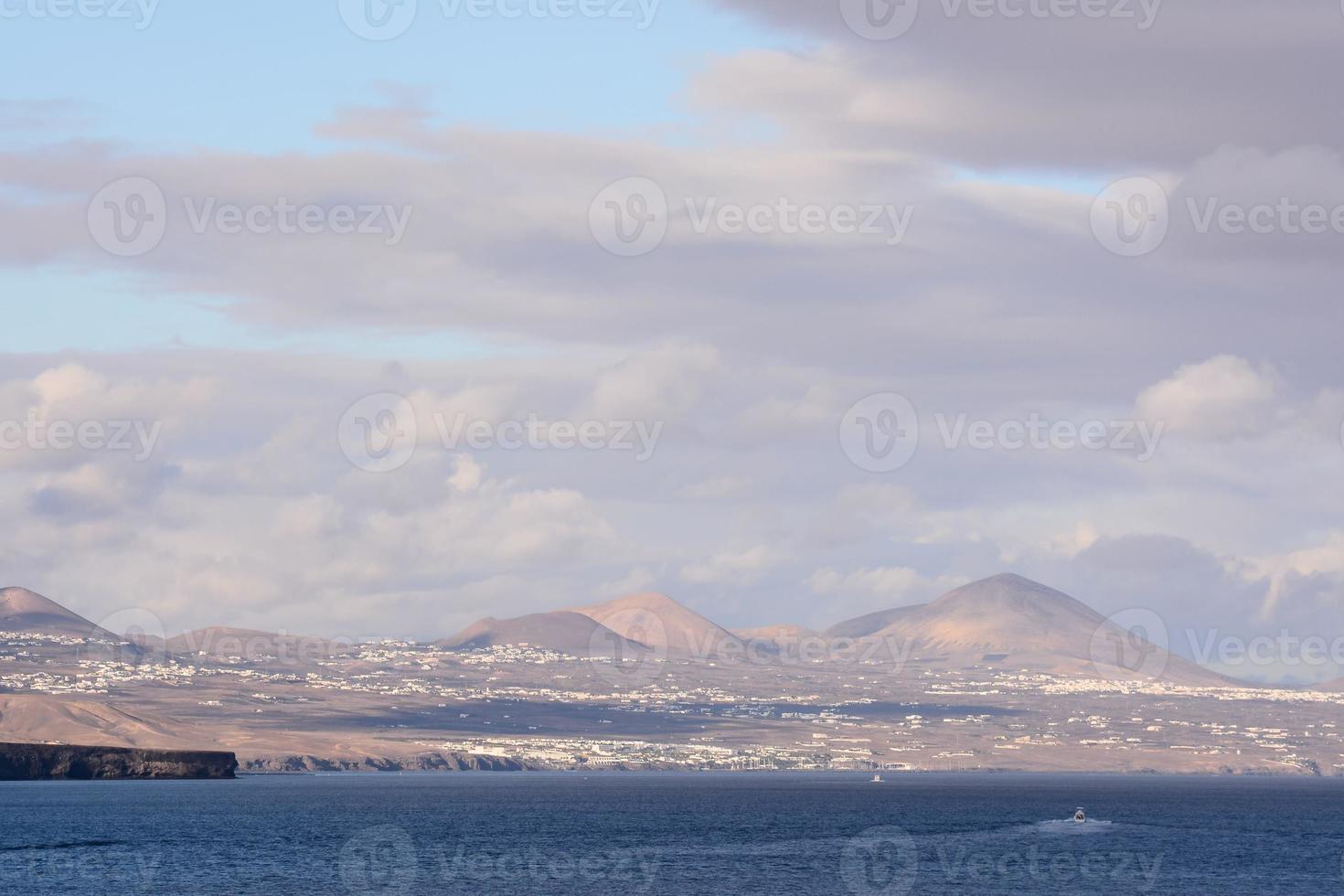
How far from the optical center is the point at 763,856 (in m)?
187

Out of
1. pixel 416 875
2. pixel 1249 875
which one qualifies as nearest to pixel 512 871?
pixel 416 875

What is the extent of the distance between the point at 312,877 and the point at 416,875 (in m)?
10.4

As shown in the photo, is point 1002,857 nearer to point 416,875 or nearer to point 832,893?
point 832,893

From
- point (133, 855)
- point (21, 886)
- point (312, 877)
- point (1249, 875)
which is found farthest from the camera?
point (133, 855)

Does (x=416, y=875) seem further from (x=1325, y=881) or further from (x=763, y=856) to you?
(x=1325, y=881)

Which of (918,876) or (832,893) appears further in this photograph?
→ (918,876)

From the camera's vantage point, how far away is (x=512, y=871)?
549ft

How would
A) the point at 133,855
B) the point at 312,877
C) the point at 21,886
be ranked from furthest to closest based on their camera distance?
1. the point at 133,855
2. the point at 312,877
3. the point at 21,886

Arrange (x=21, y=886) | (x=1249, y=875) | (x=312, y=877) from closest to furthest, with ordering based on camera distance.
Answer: (x=21, y=886), (x=312, y=877), (x=1249, y=875)

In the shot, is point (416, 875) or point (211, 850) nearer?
point (416, 875)

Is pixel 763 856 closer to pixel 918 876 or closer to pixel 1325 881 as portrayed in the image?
pixel 918 876

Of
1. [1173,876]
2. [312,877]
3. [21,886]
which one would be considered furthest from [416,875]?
[1173,876]

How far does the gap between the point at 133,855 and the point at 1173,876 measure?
116 meters

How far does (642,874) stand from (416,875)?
23.2 m
